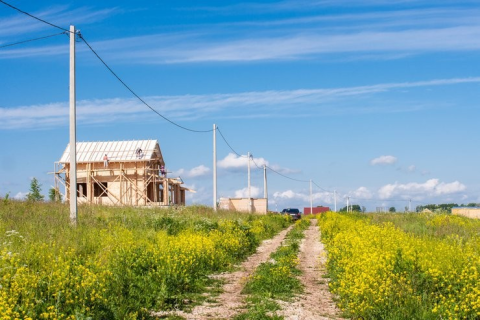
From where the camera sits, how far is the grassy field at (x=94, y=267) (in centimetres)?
925

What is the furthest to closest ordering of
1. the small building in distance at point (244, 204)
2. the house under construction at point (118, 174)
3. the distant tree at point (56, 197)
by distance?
the small building in distance at point (244, 204) < the house under construction at point (118, 174) < the distant tree at point (56, 197)

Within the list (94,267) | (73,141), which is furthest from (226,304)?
(73,141)

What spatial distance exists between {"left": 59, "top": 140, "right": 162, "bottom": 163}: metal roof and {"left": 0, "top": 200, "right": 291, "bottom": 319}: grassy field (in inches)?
1119

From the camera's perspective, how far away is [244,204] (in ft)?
213

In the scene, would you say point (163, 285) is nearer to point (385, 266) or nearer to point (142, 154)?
point (385, 266)

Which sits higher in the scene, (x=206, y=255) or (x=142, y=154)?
(x=142, y=154)

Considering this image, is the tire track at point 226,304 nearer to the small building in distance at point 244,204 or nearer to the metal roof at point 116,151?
the metal roof at point 116,151

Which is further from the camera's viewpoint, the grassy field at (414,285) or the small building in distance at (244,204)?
the small building in distance at (244,204)

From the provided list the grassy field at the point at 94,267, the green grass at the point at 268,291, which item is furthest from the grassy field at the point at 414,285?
the grassy field at the point at 94,267

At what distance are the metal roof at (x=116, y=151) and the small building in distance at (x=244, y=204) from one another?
49.3 ft

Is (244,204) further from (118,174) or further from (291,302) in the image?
(291,302)

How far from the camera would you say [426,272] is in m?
10.0

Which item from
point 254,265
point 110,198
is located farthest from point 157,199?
point 254,265

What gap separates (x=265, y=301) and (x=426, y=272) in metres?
3.24
